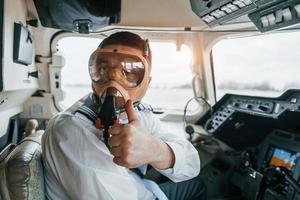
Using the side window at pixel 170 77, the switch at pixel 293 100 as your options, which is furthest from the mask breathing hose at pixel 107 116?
the side window at pixel 170 77

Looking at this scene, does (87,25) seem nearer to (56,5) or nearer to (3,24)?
(56,5)

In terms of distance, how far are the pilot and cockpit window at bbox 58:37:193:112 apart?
5.68 ft

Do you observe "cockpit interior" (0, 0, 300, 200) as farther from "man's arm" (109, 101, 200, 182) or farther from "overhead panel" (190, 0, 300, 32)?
"man's arm" (109, 101, 200, 182)

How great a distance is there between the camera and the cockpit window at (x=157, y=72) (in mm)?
2906

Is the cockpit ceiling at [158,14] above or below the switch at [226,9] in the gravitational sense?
above

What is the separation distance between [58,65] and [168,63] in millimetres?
1110

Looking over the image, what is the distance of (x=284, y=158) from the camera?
195 centimetres

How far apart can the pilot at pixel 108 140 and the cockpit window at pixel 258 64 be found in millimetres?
1270

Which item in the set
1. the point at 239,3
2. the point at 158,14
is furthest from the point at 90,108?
the point at 158,14

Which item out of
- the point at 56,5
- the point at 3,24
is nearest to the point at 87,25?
the point at 56,5

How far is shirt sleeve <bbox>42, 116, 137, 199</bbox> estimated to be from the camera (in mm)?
952

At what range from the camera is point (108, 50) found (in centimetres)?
108

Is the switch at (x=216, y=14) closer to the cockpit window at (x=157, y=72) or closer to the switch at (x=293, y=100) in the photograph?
the switch at (x=293, y=100)

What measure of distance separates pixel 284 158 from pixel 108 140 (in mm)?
1537
